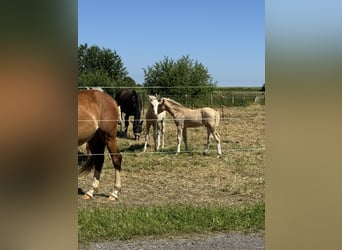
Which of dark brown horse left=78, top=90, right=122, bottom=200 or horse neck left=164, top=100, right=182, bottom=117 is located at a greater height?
horse neck left=164, top=100, right=182, bottom=117

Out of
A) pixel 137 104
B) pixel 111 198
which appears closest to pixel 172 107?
pixel 137 104

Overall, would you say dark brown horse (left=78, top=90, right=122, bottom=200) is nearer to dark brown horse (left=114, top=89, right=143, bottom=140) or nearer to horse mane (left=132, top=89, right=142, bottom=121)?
dark brown horse (left=114, top=89, right=143, bottom=140)

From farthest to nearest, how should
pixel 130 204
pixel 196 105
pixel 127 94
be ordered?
pixel 196 105 < pixel 127 94 < pixel 130 204

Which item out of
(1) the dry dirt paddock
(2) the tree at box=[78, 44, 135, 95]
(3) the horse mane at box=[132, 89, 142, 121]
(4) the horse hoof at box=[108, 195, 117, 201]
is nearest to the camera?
(1) the dry dirt paddock

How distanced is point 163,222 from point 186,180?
283 centimetres

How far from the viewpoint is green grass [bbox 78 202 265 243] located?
3434 mm

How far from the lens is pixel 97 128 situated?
19.5 feet

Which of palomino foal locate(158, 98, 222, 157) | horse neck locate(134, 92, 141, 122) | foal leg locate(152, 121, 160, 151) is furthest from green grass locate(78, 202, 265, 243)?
horse neck locate(134, 92, 141, 122)

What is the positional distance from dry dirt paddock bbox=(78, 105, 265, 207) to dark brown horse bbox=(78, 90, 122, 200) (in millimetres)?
294

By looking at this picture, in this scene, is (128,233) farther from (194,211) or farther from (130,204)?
(130,204)

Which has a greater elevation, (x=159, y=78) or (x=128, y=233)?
(x=159, y=78)
